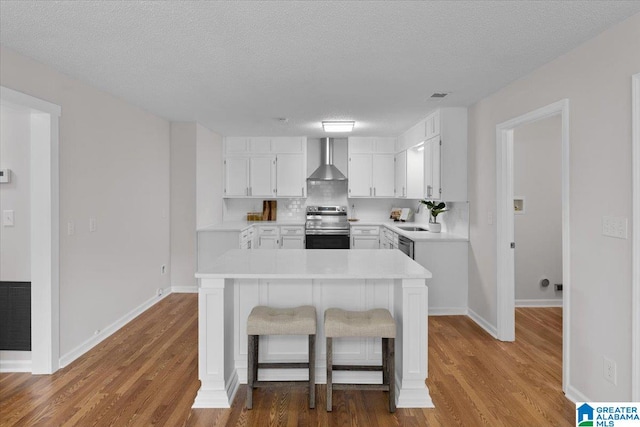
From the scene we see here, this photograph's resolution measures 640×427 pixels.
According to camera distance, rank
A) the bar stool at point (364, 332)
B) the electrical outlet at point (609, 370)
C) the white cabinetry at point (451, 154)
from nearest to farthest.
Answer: the electrical outlet at point (609, 370) → the bar stool at point (364, 332) → the white cabinetry at point (451, 154)

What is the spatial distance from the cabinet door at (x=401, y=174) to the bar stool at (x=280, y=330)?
12.2 feet

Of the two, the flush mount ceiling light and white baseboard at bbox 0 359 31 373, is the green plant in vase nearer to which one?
the flush mount ceiling light

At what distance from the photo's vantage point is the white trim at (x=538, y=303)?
15.6 ft

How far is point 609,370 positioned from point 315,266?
1.89m

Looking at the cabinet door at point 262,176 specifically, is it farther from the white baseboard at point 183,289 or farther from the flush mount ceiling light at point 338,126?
the white baseboard at point 183,289

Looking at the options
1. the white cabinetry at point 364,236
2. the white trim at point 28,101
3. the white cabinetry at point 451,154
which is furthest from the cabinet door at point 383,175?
the white trim at point 28,101

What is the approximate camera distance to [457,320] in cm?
430

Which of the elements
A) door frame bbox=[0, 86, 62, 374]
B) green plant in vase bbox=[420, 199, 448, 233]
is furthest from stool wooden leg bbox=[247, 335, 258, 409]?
green plant in vase bbox=[420, 199, 448, 233]

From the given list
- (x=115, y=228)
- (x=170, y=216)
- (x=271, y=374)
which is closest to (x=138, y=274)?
(x=115, y=228)

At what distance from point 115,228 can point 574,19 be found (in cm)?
414

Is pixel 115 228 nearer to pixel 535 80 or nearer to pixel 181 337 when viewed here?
pixel 181 337

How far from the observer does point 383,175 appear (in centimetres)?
653

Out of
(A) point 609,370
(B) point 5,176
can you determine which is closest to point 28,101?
(B) point 5,176

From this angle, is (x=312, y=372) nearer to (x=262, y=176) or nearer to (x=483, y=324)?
(x=483, y=324)
